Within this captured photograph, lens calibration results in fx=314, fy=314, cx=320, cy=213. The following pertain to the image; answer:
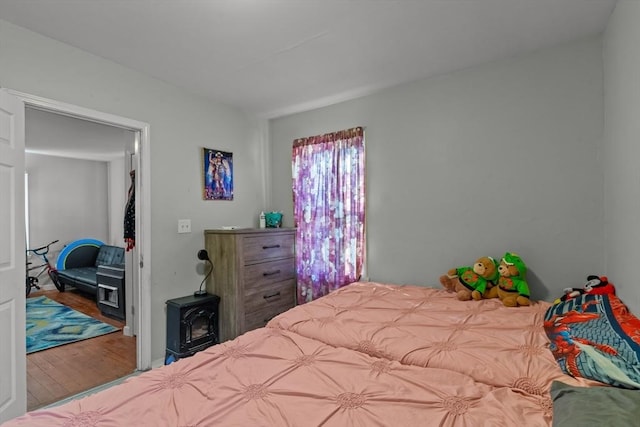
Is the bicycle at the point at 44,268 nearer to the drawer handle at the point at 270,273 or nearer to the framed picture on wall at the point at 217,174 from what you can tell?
the framed picture on wall at the point at 217,174

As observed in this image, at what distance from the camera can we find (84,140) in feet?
15.0

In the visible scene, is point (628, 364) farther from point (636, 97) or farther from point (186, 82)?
point (186, 82)

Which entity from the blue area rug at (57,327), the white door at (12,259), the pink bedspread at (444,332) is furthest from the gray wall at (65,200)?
the pink bedspread at (444,332)

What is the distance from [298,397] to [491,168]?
2.17 metres

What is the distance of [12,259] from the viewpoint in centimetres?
182

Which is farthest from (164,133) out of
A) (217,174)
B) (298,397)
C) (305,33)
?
(298,397)

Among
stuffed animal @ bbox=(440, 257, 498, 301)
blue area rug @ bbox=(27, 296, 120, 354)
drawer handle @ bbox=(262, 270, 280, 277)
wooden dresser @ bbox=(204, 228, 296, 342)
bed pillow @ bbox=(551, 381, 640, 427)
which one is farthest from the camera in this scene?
blue area rug @ bbox=(27, 296, 120, 354)

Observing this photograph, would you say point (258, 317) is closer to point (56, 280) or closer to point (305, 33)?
point (305, 33)

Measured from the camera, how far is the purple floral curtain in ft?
9.89

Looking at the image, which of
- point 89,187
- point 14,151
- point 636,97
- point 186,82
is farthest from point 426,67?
point 89,187

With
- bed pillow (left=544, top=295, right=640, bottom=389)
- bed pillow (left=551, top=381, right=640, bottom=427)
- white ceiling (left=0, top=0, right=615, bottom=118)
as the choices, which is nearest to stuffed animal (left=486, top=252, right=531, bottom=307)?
bed pillow (left=544, top=295, right=640, bottom=389)

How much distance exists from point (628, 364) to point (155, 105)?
320 centimetres

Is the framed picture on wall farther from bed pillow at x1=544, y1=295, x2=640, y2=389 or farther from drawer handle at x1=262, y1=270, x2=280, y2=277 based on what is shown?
bed pillow at x1=544, y1=295, x2=640, y2=389

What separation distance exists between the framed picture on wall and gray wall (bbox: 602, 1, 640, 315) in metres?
3.01
